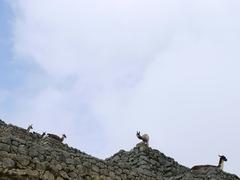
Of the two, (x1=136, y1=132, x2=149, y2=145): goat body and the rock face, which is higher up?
(x1=136, y1=132, x2=149, y2=145): goat body

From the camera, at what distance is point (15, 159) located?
927 cm

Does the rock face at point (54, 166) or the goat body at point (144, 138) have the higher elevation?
the goat body at point (144, 138)

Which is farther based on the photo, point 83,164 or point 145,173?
point 145,173

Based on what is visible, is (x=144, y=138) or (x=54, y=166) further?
Result: (x=144, y=138)

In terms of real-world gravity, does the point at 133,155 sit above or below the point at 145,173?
above

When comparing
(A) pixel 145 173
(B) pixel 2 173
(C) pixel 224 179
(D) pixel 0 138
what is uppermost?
(C) pixel 224 179

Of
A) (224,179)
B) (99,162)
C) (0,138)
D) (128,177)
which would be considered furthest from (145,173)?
(0,138)

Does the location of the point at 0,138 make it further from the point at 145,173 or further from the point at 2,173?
the point at 145,173

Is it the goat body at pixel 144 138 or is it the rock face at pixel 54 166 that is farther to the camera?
the goat body at pixel 144 138

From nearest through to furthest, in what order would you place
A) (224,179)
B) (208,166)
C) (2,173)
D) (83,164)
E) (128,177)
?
(2,173) < (83,164) < (128,177) < (224,179) < (208,166)

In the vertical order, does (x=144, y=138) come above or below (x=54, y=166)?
above

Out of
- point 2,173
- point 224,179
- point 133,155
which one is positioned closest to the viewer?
point 2,173

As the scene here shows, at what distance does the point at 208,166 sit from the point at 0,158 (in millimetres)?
8341

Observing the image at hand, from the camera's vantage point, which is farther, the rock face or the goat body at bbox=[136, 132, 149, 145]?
the goat body at bbox=[136, 132, 149, 145]
